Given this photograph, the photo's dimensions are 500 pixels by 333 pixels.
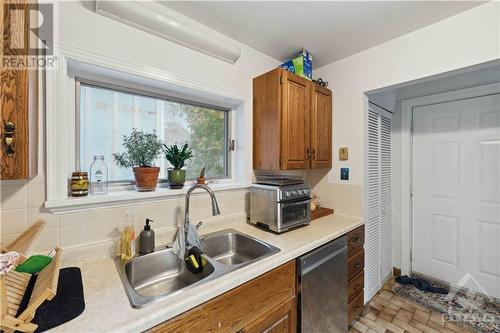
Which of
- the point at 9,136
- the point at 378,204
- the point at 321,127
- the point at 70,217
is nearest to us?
the point at 9,136

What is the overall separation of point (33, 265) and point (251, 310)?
0.91 m

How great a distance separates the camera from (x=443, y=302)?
6.83 ft

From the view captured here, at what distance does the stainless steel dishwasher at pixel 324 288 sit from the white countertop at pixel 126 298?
93 millimetres

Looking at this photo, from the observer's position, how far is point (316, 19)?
4.85 feet

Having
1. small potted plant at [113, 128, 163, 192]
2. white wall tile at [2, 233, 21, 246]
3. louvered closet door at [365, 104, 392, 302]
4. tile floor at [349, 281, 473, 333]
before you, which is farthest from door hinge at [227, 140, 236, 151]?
tile floor at [349, 281, 473, 333]

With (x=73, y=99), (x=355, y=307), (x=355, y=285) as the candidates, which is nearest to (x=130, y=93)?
(x=73, y=99)

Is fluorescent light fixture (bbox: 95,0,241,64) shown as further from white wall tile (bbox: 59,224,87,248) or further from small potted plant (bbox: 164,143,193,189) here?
white wall tile (bbox: 59,224,87,248)

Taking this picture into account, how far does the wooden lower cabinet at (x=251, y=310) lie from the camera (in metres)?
0.84

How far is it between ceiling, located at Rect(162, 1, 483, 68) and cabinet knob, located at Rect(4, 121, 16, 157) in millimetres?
1091

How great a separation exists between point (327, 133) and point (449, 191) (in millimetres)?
1483

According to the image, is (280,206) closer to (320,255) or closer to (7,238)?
(320,255)

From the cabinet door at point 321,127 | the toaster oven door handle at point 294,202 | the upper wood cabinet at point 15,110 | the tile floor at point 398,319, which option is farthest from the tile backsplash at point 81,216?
the tile floor at point 398,319

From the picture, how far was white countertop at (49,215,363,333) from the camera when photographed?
2.28 ft

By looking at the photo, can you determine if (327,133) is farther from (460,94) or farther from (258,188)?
(460,94)
